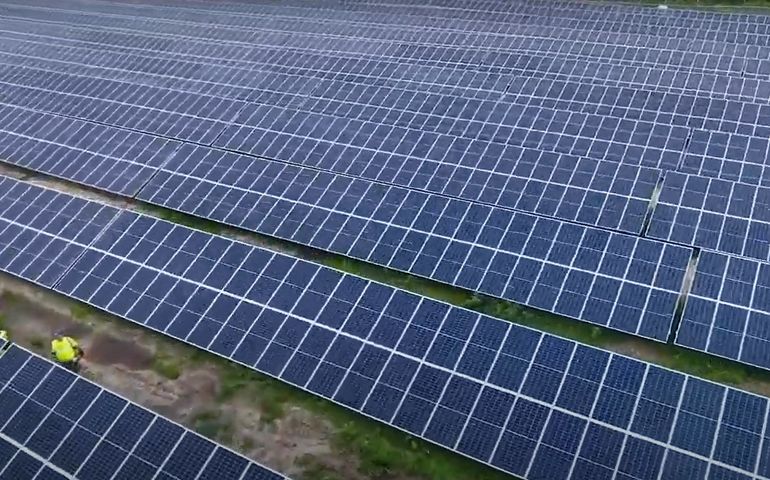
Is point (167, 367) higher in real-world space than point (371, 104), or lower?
higher

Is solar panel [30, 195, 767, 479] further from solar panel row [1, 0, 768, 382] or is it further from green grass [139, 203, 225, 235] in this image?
solar panel row [1, 0, 768, 382]

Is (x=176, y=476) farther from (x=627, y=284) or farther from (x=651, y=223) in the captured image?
(x=651, y=223)

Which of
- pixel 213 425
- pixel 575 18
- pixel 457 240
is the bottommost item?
pixel 575 18

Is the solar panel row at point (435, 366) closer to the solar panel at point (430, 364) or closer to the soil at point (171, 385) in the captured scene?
the solar panel at point (430, 364)

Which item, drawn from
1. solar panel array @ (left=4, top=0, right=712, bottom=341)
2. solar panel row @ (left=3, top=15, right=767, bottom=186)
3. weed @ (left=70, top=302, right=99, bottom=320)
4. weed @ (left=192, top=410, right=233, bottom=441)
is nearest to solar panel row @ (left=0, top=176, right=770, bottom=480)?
weed @ (left=70, top=302, right=99, bottom=320)

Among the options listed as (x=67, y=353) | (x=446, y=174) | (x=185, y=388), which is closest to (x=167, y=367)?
(x=185, y=388)

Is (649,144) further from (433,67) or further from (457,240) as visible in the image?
(433,67)

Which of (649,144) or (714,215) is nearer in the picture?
(714,215)
